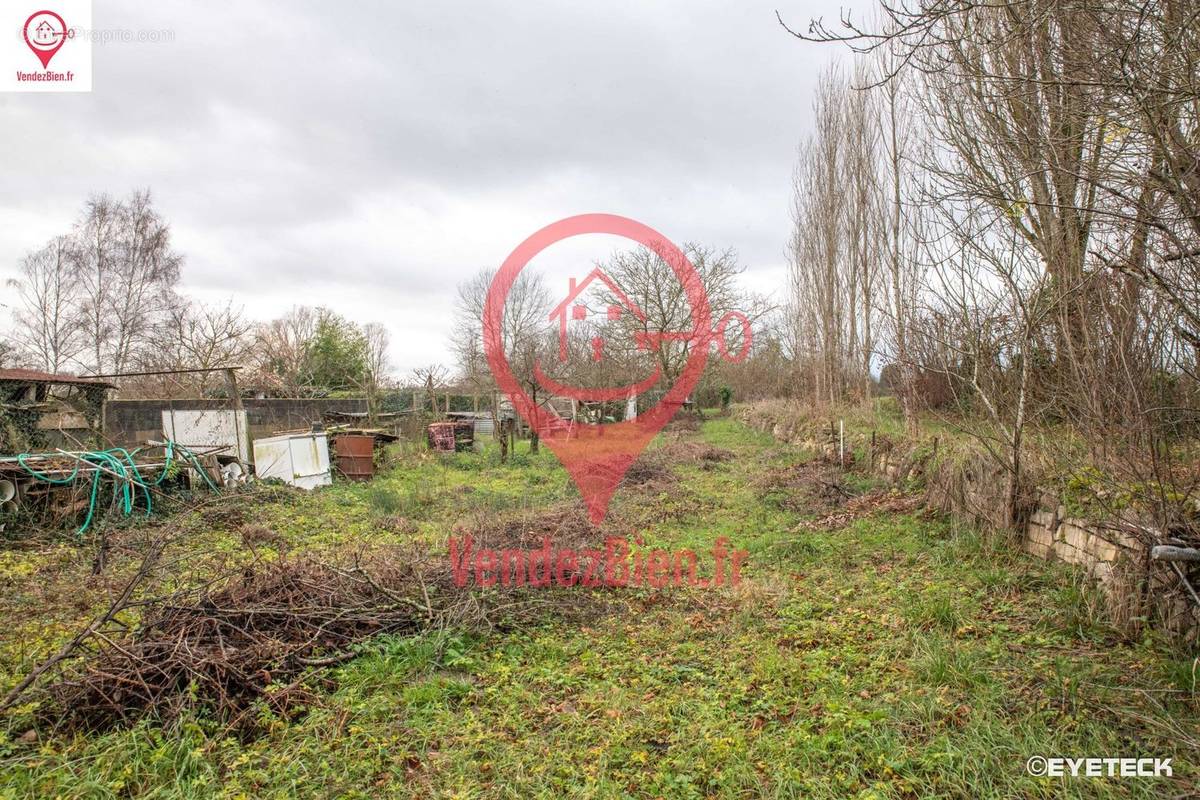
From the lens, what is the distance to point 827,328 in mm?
14711

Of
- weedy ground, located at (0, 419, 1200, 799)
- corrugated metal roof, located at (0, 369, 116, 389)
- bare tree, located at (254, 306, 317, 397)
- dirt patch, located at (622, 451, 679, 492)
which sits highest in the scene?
bare tree, located at (254, 306, 317, 397)

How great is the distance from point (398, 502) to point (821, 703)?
264 inches

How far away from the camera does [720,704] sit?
292 centimetres

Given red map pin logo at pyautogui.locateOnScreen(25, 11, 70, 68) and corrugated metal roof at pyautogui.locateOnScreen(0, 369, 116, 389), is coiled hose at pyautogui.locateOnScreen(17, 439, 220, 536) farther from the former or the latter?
red map pin logo at pyautogui.locateOnScreen(25, 11, 70, 68)

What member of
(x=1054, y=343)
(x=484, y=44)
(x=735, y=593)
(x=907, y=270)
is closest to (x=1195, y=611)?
(x=1054, y=343)

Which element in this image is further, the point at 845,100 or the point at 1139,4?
the point at 845,100

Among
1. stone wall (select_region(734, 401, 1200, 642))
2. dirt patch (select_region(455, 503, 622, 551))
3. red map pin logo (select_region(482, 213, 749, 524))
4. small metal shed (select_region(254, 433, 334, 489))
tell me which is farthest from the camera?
small metal shed (select_region(254, 433, 334, 489))

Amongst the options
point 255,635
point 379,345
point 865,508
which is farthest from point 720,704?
point 379,345

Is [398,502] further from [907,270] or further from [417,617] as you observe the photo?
[907,270]

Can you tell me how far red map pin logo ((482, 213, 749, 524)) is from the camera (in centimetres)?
555

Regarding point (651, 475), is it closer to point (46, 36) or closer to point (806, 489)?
point (806, 489)

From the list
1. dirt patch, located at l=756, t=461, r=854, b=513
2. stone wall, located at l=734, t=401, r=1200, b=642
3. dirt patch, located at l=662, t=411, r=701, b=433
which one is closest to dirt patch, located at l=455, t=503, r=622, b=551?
dirt patch, located at l=756, t=461, r=854, b=513

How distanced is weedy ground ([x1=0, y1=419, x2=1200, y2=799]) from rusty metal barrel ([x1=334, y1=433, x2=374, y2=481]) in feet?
18.9

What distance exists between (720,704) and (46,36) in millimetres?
10145
